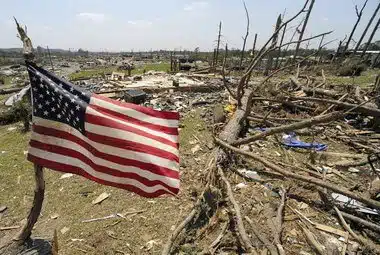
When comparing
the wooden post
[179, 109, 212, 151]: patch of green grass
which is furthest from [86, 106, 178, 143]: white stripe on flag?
[179, 109, 212, 151]: patch of green grass

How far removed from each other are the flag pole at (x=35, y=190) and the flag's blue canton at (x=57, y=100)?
20 cm

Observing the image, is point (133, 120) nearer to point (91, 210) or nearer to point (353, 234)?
point (91, 210)

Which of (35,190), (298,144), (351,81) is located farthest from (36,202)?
(351,81)

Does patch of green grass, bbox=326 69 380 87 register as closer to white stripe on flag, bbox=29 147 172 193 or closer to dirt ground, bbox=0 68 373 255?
dirt ground, bbox=0 68 373 255

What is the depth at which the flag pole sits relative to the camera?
2.83 metres

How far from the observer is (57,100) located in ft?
8.97

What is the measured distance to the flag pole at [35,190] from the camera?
9.30 ft

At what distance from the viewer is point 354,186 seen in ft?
15.9

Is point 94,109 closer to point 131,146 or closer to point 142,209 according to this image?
point 131,146

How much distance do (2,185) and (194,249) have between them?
4376mm

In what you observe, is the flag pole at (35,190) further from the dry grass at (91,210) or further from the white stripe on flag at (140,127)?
the white stripe on flag at (140,127)

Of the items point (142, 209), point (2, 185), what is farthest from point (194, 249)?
point (2, 185)

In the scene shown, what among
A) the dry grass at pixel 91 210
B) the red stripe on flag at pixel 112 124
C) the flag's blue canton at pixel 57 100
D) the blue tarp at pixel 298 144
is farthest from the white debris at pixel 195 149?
the flag's blue canton at pixel 57 100

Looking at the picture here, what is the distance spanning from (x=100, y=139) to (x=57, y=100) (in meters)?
0.61
